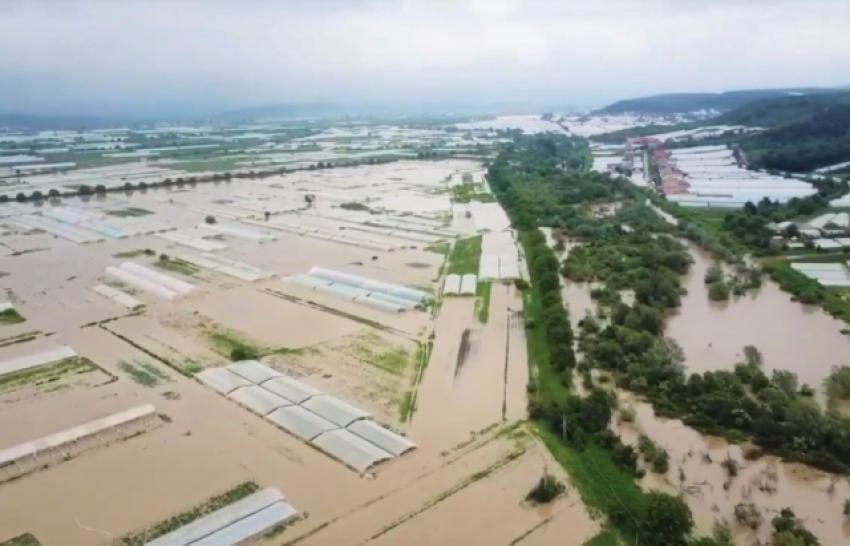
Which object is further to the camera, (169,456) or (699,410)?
(699,410)

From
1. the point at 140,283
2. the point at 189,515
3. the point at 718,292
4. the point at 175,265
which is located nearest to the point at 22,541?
the point at 189,515

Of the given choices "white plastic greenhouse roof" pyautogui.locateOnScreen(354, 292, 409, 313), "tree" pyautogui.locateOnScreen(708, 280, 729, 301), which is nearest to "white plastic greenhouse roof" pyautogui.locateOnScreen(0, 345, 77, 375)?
"white plastic greenhouse roof" pyautogui.locateOnScreen(354, 292, 409, 313)

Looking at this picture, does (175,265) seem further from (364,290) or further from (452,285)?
(452,285)

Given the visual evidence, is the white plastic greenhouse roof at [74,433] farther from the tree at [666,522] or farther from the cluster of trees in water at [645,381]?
the tree at [666,522]

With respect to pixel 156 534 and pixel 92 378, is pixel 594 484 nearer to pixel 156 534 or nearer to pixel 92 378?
pixel 156 534

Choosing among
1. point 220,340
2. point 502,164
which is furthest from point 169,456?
point 502,164

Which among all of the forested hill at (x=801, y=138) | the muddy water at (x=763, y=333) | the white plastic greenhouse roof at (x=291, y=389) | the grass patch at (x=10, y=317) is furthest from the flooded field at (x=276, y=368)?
the forested hill at (x=801, y=138)

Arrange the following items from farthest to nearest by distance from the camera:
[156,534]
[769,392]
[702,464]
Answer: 1. [769,392]
2. [702,464]
3. [156,534]

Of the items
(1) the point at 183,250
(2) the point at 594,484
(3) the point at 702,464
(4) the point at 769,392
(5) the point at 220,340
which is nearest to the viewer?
(2) the point at 594,484
